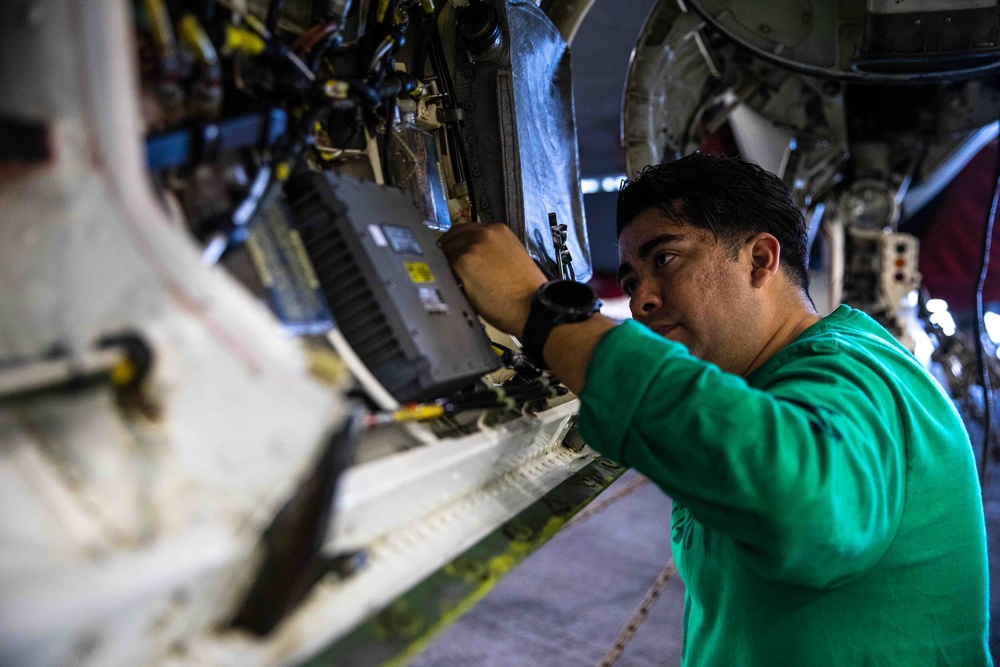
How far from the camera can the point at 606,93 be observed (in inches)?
304

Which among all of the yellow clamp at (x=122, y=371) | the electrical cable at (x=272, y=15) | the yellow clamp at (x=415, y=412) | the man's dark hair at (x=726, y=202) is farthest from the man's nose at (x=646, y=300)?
the yellow clamp at (x=122, y=371)

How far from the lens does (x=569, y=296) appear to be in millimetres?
1034

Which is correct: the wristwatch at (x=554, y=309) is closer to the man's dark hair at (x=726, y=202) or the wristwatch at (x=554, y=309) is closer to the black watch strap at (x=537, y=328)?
the black watch strap at (x=537, y=328)

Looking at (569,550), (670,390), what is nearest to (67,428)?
(670,390)

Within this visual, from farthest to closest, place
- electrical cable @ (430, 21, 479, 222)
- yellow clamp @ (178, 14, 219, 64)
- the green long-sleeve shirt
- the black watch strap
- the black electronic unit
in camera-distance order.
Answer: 1. electrical cable @ (430, 21, 479, 222)
2. the black watch strap
3. the black electronic unit
4. the green long-sleeve shirt
5. yellow clamp @ (178, 14, 219, 64)

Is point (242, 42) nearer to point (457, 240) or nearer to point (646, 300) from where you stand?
point (457, 240)

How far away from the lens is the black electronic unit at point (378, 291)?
0.91 meters

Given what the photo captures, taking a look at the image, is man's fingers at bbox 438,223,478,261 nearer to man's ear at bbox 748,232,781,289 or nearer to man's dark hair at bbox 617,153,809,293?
man's dark hair at bbox 617,153,809,293

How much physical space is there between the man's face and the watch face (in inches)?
13.7

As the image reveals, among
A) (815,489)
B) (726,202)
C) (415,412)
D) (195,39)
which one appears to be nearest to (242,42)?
(195,39)

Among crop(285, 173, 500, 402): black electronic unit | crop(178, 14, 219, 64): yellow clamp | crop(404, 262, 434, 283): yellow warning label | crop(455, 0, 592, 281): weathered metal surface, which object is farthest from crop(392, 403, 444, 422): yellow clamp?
crop(455, 0, 592, 281): weathered metal surface

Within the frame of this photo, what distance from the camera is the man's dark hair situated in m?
1.36

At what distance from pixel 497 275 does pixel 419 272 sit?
5.9 inches

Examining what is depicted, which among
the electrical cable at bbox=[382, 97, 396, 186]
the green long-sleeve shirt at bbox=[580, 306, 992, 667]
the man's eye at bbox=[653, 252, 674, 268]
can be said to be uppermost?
the electrical cable at bbox=[382, 97, 396, 186]
